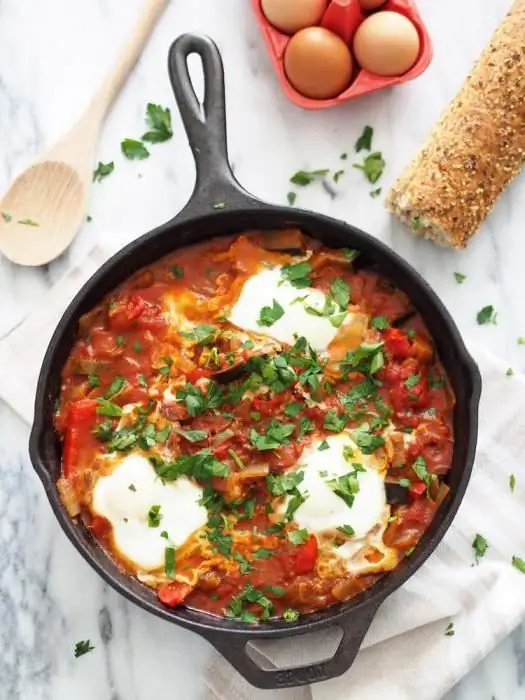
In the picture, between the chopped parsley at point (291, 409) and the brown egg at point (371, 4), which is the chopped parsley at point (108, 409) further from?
the brown egg at point (371, 4)

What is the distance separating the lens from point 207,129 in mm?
3826

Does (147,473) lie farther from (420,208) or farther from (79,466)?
(420,208)

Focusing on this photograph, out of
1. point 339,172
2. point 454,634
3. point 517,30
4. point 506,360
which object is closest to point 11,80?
point 339,172

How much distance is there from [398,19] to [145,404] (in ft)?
5.96

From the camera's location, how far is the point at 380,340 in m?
4.01

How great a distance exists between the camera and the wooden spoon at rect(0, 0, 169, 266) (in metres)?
4.37

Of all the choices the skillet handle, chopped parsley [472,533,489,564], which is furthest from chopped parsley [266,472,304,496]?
the skillet handle

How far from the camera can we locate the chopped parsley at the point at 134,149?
4.41 meters

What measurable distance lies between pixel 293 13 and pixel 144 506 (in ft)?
6.61

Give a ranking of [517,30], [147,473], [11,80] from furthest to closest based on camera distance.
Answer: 1. [11,80]
2. [517,30]
3. [147,473]

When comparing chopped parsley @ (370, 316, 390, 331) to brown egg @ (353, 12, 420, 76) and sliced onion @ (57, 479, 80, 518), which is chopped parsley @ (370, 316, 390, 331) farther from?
sliced onion @ (57, 479, 80, 518)

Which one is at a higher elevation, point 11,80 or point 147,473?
point 11,80

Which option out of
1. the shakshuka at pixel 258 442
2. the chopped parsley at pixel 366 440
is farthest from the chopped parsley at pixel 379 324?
the chopped parsley at pixel 366 440

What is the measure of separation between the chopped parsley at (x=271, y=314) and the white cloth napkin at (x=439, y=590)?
785mm
